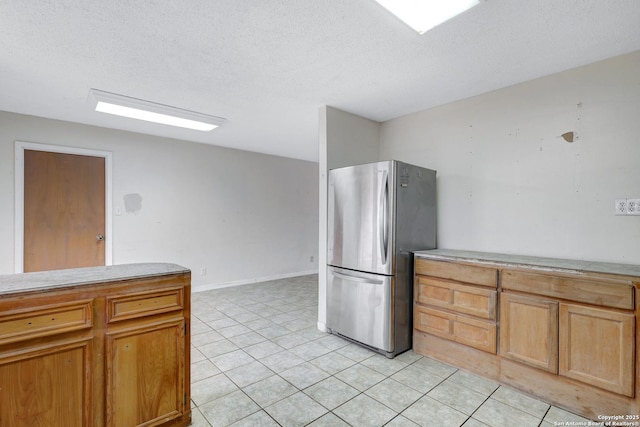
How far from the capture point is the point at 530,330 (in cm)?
206

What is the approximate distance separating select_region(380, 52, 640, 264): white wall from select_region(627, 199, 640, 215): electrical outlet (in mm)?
36

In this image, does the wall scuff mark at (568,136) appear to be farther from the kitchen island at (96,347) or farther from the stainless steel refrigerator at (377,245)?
the kitchen island at (96,347)

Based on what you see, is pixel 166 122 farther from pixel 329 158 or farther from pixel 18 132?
pixel 329 158

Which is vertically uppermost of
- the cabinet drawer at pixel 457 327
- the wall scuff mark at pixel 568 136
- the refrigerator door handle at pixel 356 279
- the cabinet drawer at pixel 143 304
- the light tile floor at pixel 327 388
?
the wall scuff mark at pixel 568 136

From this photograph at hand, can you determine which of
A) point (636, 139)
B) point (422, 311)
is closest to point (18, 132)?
point (422, 311)

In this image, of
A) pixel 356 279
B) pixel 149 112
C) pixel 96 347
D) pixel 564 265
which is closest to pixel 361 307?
pixel 356 279

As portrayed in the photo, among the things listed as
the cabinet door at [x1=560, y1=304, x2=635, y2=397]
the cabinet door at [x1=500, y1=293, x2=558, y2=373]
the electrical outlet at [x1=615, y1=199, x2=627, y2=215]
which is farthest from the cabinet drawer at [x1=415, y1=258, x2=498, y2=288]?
the electrical outlet at [x1=615, y1=199, x2=627, y2=215]

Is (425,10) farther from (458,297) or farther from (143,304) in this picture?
(143,304)

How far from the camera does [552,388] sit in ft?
6.41

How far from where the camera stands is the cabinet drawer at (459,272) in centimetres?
226

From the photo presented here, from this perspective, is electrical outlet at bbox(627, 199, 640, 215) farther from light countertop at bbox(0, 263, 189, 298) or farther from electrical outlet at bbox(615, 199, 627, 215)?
light countertop at bbox(0, 263, 189, 298)

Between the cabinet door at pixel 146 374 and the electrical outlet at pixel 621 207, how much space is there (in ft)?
10.1

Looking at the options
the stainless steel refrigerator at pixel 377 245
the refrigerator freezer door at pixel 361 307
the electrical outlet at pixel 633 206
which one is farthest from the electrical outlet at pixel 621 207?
the refrigerator freezer door at pixel 361 307

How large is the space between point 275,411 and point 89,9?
263cm
